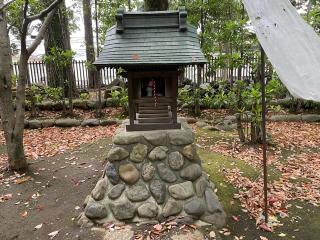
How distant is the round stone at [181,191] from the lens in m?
4.16

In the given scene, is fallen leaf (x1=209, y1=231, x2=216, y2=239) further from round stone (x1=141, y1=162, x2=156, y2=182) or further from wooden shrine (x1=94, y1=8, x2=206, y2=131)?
wooden shrine (x1=94, y1=8, x2=206, y2=131)

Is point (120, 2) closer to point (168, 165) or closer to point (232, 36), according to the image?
point (232, 36)

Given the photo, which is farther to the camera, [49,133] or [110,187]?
[49,133]

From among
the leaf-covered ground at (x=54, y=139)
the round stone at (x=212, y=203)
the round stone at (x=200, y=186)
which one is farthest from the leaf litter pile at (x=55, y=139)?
the round stone at (x=212, y=203)

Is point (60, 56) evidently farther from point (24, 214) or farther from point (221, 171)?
point (221, 171)

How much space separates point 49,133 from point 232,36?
19.0 feet

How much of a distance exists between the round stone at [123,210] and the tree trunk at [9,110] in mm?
2728

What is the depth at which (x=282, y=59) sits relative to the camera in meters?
2.89

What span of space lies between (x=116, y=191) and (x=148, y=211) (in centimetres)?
52

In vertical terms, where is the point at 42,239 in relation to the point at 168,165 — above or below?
below

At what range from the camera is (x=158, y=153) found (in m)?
4.26

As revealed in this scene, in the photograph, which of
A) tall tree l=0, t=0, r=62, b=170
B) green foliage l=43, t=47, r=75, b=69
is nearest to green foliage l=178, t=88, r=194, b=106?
green foliage l=43, t=47, r=75, b=69

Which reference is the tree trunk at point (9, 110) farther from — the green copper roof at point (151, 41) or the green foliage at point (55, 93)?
the green foliage at point (55, 93)

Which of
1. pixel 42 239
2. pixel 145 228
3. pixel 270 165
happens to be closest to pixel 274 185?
pixel 270 165
